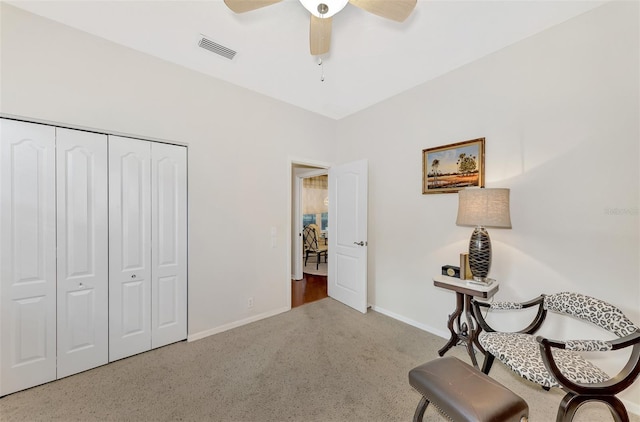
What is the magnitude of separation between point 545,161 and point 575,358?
1.44 metres

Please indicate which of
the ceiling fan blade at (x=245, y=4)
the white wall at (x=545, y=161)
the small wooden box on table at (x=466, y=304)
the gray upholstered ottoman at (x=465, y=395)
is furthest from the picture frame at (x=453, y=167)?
the ceiling fan blade at (x=245, y=4)

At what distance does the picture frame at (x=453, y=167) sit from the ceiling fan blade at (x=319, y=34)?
1.60 m

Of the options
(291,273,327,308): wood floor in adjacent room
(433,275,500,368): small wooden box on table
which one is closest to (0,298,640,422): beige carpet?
(433,275,500,368): small wooden box on table

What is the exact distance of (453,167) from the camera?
259cm

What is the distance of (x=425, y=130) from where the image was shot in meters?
2.84

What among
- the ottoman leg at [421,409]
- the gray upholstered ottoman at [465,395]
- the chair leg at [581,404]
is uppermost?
the gray upholstered ottoman at [465,395]

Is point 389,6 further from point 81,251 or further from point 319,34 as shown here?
point 81,251

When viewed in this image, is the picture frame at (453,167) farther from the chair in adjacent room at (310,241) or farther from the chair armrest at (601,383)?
the chair in adjacent room at (310,241)

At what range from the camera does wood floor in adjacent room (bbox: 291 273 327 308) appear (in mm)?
3755

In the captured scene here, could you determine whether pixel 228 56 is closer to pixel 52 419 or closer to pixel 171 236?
pixel 171 236

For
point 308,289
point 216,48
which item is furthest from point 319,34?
point 308,289

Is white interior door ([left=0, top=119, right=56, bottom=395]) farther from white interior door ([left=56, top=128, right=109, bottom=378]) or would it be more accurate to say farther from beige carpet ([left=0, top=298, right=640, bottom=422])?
beige carpet ([left=0, top=298, right=640, bottom=422])

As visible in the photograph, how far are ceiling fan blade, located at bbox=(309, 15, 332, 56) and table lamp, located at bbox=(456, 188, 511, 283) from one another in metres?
1.65

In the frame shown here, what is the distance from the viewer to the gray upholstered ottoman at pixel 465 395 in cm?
118
